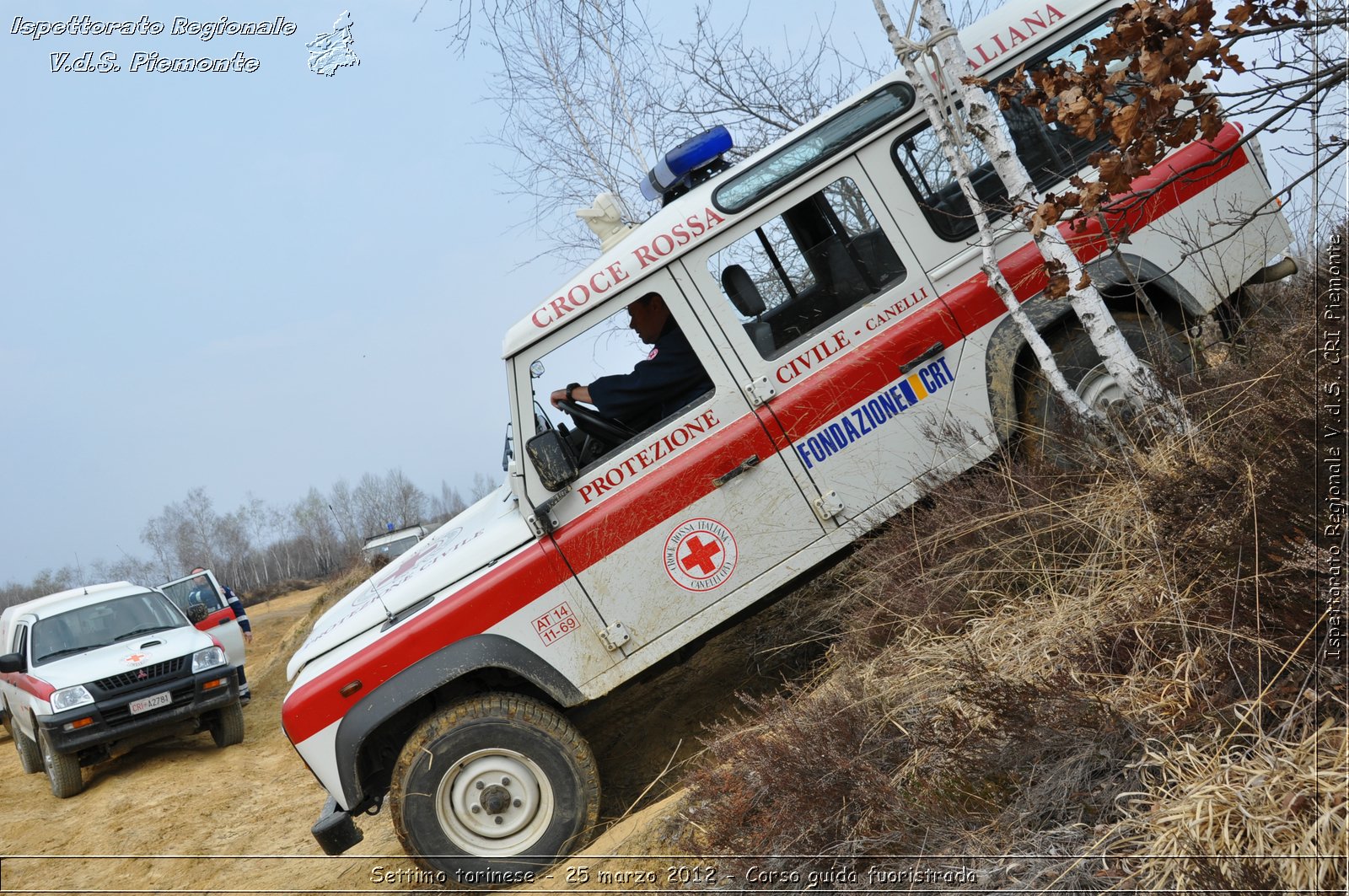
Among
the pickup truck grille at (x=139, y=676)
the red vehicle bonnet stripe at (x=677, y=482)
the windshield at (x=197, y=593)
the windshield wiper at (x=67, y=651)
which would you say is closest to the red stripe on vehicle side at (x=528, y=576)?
the red vehicle bonnet stripe at (x=677, y=482)

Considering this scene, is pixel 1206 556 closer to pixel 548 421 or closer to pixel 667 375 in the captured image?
pixel 667 375

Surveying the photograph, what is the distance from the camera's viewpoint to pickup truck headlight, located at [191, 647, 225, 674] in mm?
10266

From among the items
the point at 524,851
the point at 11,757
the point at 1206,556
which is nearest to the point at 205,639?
the point at 11,757

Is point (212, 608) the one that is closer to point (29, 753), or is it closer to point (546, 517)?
point (29, 753)

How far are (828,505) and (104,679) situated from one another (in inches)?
320

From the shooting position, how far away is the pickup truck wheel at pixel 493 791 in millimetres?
4543

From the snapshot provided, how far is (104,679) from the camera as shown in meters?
9.70

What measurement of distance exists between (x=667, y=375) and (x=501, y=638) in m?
1.42

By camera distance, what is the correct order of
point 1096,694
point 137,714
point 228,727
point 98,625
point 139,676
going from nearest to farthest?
1. point 1096,694
2. point 137,714
3. point 139,676
4. point 228,727
5. point 98,625

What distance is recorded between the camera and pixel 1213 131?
10.4 ft

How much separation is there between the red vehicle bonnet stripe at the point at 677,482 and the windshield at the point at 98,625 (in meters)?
7.31

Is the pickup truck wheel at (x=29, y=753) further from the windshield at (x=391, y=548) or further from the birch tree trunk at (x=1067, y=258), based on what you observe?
the birch tree trunk at (x=1067, y=258)

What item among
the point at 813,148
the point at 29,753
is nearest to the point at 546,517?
the point at 813,148

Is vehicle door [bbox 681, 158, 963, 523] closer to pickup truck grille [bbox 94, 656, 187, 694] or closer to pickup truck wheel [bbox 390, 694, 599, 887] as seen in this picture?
pickup truck wheel [bbox 390, 694, 599, 887]
